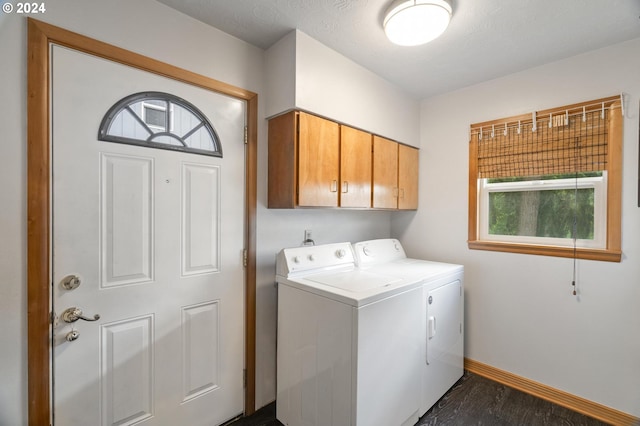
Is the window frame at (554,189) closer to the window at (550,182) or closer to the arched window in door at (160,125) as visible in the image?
the window at (550,182)

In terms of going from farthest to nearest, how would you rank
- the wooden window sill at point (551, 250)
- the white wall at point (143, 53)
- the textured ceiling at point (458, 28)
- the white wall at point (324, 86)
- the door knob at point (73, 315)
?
1. the wooden window sill at point (551, 250)
2. the white wall at point (324, 86)
3. the textured ceiling at point (458, 28)
4. the door knob at point (73, 315)
5. the white wall at point (143, 53)

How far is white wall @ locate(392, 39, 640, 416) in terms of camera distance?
1817 mm

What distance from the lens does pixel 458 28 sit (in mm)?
1679

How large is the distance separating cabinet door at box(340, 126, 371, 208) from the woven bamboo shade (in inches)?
39.3

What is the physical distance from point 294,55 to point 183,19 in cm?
63

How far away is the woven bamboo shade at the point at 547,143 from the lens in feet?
6.32

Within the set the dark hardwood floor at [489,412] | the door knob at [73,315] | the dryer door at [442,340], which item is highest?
the door knob at [73,315]

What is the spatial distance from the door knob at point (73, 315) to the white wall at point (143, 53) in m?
0.12

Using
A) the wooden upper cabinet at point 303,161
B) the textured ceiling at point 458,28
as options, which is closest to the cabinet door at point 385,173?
the wooden upper cabinet at point 303,161

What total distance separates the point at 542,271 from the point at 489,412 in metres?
1.06

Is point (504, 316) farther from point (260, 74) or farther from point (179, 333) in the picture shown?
point (260, 74)

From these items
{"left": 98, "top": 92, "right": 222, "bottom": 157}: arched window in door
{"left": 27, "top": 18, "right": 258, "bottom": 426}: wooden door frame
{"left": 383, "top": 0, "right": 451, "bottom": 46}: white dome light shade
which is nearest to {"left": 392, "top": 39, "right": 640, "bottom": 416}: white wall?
{"left": 383, "top": 0, "right": 451, "bottom": 46}: white dome light shade

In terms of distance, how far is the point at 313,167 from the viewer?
1.86 meters

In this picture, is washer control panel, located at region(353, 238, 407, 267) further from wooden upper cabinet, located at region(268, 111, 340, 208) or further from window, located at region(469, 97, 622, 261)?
window, located at region(469, 97, 622, 261)
